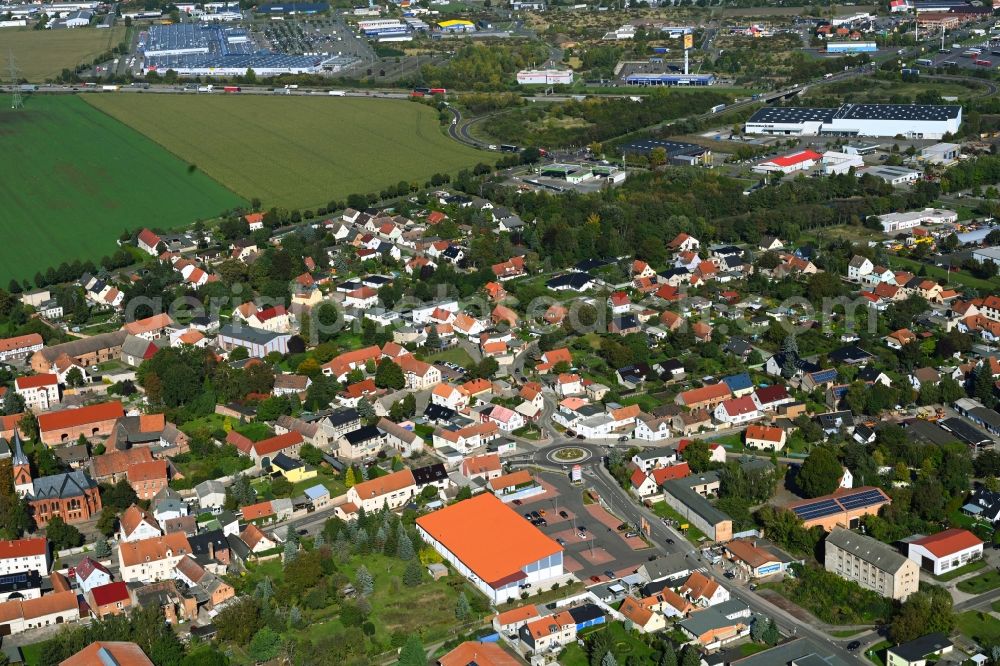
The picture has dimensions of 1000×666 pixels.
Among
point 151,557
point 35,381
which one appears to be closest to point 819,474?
point 151,557

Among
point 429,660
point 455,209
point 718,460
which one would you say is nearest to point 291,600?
point 429,660

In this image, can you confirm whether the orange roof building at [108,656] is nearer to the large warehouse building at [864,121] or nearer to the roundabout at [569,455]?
the roundabout at [569,455]

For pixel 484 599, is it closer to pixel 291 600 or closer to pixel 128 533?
pixel 291 600

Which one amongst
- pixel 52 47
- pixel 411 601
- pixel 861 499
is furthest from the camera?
pixel 52 47

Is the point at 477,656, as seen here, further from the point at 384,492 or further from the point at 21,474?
the point at 21,474

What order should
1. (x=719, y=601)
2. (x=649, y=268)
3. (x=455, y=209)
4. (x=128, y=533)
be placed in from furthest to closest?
(x=455, y=209) → (x=649, y=268) → (x=128, y=533) → (x=719, y=601)

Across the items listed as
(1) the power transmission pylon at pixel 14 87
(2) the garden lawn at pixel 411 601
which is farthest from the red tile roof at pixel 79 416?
(1) the power transmission pylon at pixel 14 87
